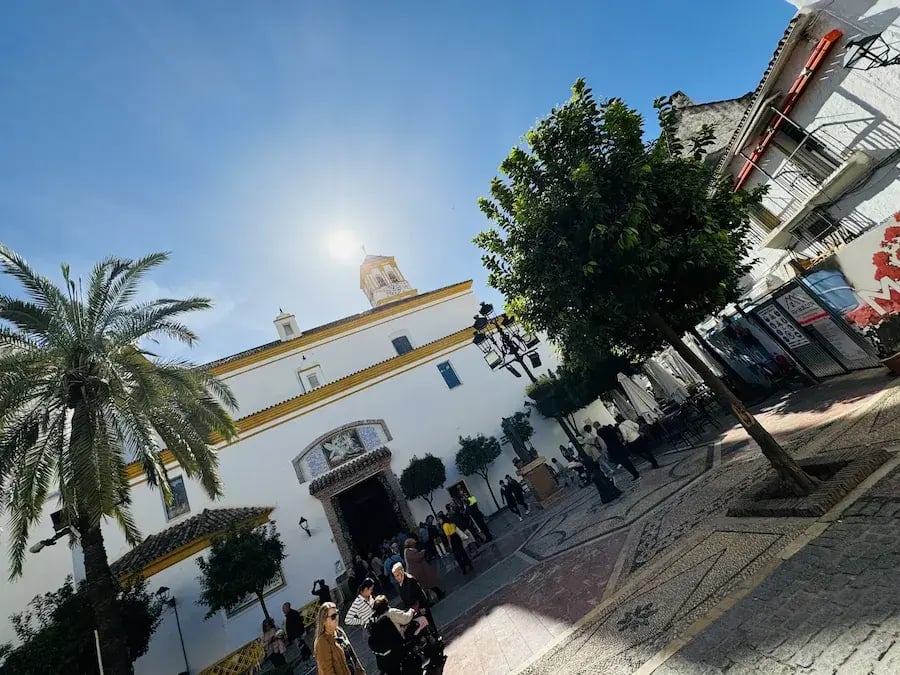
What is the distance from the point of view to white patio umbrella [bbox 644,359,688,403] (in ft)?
42.2

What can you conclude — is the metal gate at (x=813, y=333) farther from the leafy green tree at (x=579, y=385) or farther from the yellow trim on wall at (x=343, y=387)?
the yellow trim on wall at (x=343, y=387)

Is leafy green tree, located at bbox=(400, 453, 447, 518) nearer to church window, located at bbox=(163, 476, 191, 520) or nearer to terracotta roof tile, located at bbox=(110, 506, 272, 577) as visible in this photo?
terracotta roof tile, located at bbox=(110, 506, 272, 577)

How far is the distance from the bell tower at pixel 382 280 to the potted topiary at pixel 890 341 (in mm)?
22844

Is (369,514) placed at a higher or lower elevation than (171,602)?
lower

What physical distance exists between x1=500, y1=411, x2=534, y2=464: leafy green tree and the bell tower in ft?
42.8

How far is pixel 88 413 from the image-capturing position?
8.07 m

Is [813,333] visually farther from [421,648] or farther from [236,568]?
[236,568]

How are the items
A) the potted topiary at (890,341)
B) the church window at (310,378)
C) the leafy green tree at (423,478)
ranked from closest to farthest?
the potted topiary at (890,341), the leafy green tree at (423,478), the church window at (310,378)

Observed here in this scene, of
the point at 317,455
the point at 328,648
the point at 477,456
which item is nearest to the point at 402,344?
the point at 317,455

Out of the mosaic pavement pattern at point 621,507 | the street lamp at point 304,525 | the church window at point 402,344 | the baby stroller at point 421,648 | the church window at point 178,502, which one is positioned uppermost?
the church window at point 402,344

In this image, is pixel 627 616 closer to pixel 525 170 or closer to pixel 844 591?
pixel 844 591

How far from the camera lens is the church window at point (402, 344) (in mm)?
22062

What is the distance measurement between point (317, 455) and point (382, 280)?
15.5 meters

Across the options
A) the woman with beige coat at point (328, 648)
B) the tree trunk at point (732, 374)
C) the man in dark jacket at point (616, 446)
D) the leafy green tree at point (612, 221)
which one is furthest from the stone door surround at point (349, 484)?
the tree trunk at point (732, 374)
